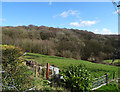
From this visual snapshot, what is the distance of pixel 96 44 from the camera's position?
1457 cm

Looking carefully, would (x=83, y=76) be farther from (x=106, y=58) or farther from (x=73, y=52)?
(x=106, y=58)

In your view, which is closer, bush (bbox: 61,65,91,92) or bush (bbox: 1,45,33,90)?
bush (bbox: 1,45,33,90)

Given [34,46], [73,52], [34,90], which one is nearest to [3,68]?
[34,90]

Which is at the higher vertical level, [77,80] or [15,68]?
[15,68]

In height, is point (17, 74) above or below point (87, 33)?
below

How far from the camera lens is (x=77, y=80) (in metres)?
2.83

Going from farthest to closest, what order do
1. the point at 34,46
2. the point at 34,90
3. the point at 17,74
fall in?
the point at 34,46, the point at 17,74, the point at 34,90

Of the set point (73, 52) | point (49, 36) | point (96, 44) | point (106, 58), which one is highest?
point (49, 36)

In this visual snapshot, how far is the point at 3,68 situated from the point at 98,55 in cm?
1318

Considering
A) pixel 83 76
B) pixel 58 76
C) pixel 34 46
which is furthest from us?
pixel 34 46

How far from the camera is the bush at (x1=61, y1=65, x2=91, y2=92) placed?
2816mm

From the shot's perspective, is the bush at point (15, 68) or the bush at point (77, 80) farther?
the bush at point (77, 80)

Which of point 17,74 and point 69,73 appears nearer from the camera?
point 17,74

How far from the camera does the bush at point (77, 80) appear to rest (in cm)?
282
